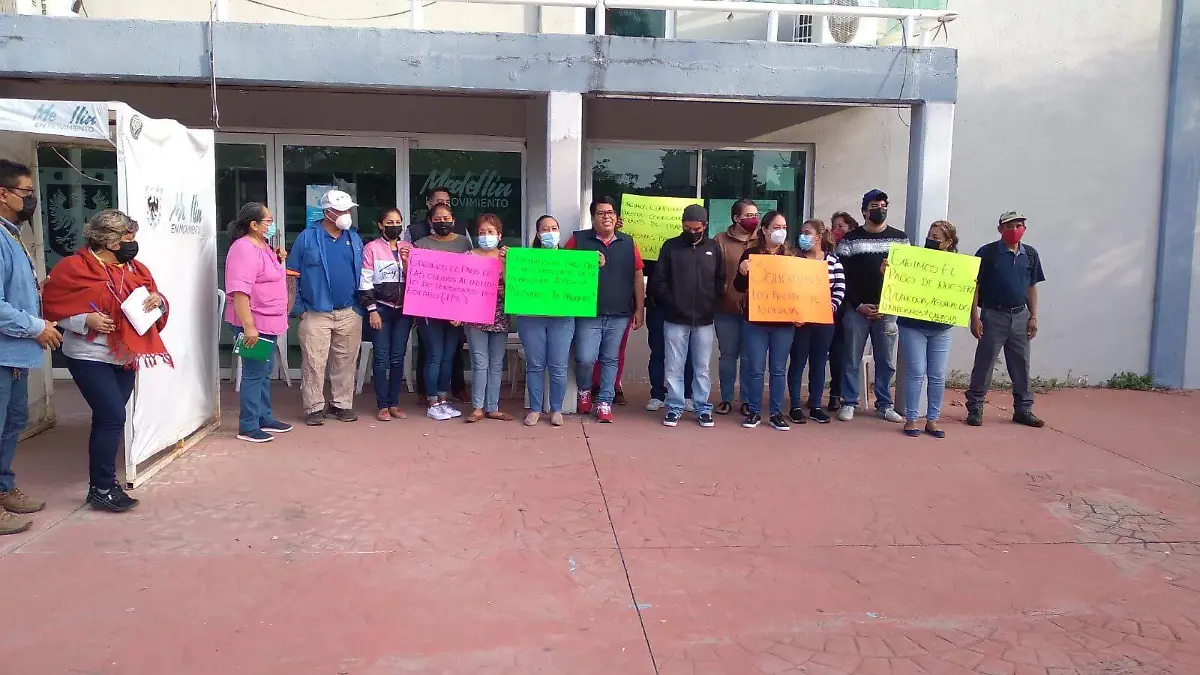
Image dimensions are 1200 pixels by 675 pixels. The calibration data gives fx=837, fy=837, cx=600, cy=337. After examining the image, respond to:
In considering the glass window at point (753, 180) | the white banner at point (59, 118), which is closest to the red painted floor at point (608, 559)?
the white banner at point (59, 118)

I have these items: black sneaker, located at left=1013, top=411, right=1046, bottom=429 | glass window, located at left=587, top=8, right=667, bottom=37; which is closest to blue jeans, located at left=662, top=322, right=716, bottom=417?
black sneaker, located at left=1013, top=411, right=1046, bottom=429

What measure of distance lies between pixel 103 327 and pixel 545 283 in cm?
325

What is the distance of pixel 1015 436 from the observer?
23.7 ft

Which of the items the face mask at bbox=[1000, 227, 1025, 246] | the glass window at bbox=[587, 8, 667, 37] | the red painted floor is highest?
the glass window at bbox=[587, 8, 667, 37]

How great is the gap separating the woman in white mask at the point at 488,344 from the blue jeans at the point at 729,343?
74.3 inches

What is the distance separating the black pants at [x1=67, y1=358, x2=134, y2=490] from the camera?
15.5 feet

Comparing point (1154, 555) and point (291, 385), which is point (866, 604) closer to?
point (1154, 555)

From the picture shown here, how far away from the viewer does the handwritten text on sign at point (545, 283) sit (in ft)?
22.5

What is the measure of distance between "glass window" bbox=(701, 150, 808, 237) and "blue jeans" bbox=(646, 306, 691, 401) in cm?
205

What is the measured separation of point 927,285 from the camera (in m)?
7.00

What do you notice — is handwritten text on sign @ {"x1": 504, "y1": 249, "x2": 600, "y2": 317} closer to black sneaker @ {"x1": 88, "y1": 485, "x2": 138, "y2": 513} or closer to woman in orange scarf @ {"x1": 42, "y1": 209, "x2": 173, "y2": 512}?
woman in orange scarf @ {"x1": 42, "y1": 209, "x2": 173, "y2": 512}

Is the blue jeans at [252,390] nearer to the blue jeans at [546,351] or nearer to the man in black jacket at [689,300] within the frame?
the blue jeans at [546,351]

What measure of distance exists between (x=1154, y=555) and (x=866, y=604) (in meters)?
1.91

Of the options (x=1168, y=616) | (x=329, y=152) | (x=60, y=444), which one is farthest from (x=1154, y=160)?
(x=60, y=444)
